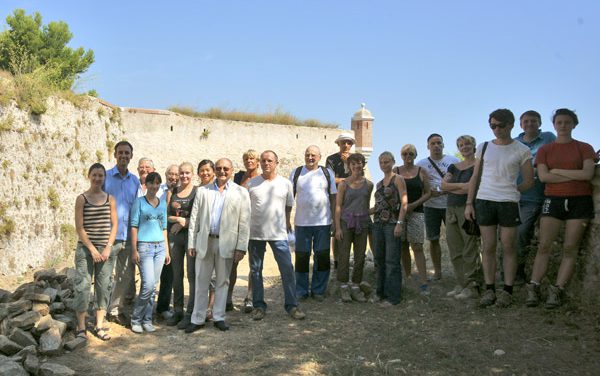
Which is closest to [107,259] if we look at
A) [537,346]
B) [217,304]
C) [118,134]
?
[217,304]

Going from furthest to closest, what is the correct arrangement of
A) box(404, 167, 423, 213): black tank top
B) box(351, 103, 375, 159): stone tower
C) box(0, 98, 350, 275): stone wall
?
box(351, 103, 375, 159): stone tower < box(0, 98, 350, 275): stone wall < box(404, 167, 423, 213): black tank top

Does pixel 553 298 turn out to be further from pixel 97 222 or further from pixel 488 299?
pixel 97 222

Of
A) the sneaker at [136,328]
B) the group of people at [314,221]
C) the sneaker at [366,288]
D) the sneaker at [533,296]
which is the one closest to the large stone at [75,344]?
the group of people at [314,221]

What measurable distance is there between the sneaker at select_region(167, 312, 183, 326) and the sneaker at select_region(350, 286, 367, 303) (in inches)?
87.6

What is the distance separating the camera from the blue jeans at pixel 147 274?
16.7 feet

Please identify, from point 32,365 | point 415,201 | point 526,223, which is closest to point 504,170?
point 526,223

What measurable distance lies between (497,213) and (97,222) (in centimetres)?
427

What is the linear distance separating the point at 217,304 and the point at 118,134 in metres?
9.74

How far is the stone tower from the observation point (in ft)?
63.7

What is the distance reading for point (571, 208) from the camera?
4.86 m

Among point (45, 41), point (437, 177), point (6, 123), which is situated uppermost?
point (45, 41)

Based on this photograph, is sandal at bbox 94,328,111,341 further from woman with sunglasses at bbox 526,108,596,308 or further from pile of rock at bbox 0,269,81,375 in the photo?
woman with sunglasses at bbox 526,108,596,308

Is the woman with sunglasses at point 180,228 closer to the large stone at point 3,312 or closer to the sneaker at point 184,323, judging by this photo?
the sneaker at point 184,323

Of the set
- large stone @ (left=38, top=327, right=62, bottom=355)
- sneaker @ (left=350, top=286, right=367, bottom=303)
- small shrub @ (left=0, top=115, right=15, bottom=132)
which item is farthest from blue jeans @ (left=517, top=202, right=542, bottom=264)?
small shrub @ (left=0, top=115, right=15, bottom=132)
